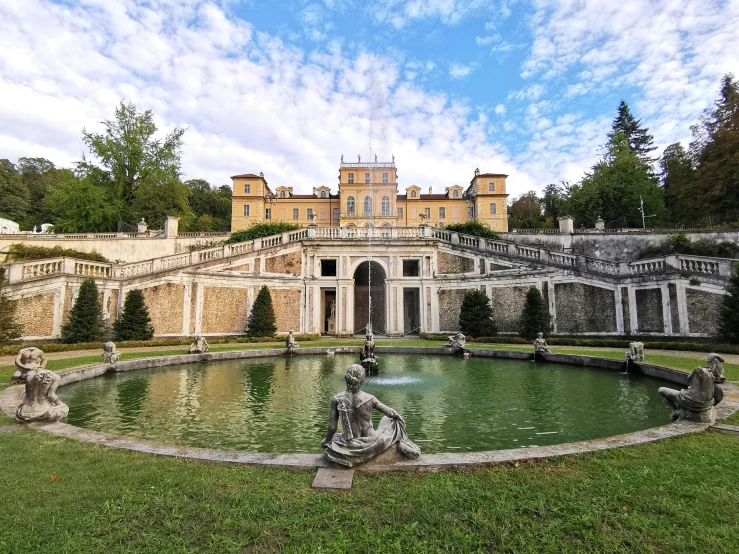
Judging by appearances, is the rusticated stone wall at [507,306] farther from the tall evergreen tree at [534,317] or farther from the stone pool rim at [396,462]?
the stone pool rim at [396,462]

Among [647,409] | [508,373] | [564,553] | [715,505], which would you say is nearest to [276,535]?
[564,553]

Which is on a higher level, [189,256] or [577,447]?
[189,256]

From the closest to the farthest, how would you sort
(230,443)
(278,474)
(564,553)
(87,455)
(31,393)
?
1. (564,553)
2. (278,474)
3. (87,455)
4. (230,443)
5. (31,393)

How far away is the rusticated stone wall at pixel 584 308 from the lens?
69.1 feet

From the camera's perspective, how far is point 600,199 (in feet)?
141

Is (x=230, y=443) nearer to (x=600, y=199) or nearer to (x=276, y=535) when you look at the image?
(x=276, y=535)

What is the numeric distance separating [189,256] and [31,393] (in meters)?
18.7

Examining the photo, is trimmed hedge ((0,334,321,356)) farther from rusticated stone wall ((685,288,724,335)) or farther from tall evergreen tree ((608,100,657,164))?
tall evergreen tree ((608,100,657,164))

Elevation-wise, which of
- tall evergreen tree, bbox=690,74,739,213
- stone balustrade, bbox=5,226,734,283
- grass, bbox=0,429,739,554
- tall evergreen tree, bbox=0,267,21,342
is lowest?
grass, bbox=0,429,739,554

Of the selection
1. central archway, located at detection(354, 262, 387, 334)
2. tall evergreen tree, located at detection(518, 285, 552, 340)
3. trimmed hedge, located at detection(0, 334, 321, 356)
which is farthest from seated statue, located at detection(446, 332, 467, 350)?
central archway, located at detection(354, 262, 387, 334)

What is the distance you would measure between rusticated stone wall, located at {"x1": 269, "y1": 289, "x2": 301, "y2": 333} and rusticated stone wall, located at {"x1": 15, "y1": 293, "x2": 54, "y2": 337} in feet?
38.4

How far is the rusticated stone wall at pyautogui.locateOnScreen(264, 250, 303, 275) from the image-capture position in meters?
26.6

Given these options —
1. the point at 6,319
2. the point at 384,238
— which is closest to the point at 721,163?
the point at 384,238

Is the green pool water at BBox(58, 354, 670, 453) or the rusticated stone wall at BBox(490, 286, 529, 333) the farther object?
the rusticated stone wall at BBox(490, 286, 529, 333)
